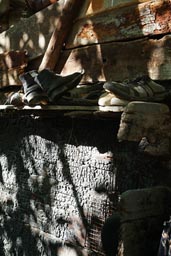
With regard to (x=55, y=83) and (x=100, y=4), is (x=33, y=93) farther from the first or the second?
(x=100, y=4)

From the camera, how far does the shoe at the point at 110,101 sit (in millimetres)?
2549

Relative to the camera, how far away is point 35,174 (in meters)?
3.96

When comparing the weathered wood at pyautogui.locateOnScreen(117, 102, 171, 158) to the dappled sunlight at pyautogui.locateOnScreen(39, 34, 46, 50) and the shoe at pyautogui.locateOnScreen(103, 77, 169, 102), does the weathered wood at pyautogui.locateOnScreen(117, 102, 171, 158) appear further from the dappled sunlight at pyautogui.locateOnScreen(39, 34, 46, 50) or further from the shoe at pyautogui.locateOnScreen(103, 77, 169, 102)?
the dappled sunlight at pyautogui.locateOnScreen(39, 34, 46, 50)

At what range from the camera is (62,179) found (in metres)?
3.69

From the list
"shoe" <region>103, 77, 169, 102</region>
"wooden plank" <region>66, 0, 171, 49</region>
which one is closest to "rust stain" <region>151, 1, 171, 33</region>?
"wooden plank" <region>66, 0, 171, 49</region>

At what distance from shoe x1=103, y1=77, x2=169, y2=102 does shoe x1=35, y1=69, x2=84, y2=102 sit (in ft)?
1.47

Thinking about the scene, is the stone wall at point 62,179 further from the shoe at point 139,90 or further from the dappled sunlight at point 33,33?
the dappled sunlight at point 33,33

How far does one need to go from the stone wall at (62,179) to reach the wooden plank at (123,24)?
0.70 meters

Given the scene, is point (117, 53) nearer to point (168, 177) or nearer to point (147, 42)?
point (147, 42)

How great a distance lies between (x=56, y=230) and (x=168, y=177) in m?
1.37

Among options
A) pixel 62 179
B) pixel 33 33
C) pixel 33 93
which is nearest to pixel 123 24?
pixel 33 93

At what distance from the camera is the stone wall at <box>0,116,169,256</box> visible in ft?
10.5

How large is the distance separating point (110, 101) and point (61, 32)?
119 centimetres

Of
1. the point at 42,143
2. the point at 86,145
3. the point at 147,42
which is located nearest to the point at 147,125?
the point at 147,42
